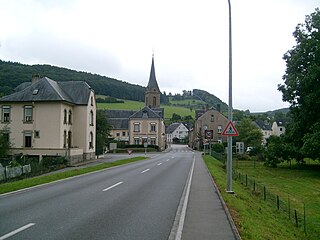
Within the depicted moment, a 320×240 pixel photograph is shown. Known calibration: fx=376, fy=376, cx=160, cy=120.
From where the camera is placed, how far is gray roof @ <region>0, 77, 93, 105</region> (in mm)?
43938

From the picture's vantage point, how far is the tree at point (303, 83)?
1443 inches

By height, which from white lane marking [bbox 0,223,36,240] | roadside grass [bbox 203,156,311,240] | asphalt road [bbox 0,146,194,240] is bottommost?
roadside grass [bbox 203,156,311,240]

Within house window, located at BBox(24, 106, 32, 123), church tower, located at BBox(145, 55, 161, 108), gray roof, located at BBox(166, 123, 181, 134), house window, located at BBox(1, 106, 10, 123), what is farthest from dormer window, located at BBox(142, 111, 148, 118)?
gray roof, located at BBox(166, 123, 181, 134)

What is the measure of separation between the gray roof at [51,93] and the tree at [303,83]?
80.8ft

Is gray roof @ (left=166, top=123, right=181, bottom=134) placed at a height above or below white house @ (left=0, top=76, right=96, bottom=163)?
above

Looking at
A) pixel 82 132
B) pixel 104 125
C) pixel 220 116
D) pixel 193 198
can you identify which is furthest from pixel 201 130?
pixel 193 198

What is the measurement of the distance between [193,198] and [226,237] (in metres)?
6.16

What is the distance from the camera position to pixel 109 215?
10.5 metres

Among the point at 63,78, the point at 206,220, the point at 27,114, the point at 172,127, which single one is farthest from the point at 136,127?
the point at 206,220

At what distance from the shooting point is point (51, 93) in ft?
145

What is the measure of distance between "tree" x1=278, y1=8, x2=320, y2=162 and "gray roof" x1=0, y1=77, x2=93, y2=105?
80.8 feet

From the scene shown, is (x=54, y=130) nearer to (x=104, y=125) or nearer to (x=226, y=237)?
(x=104, y=125)

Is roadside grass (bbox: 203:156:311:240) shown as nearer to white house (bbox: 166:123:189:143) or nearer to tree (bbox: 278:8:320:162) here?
tree (bbox: 278:8:320:162)

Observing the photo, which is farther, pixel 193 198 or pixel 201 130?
pixel 201 130
